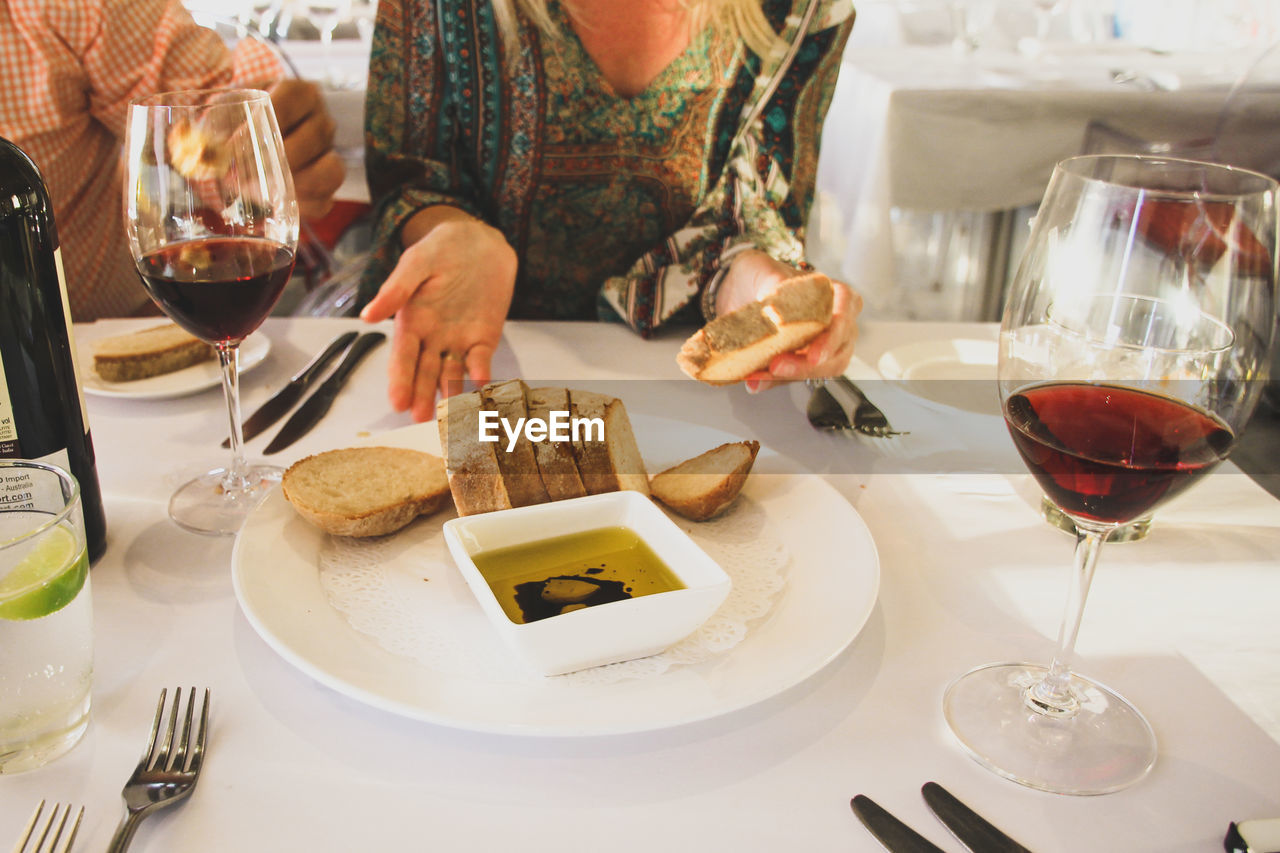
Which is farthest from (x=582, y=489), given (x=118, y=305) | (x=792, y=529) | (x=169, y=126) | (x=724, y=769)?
(x=118, y=305)

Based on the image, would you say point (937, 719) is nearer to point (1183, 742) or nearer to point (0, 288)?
point (1183, 742)

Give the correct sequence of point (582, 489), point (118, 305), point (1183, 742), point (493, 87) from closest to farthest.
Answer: point (1183, 742)
point (582, 489)
point (493, 87)
point (118, 305)

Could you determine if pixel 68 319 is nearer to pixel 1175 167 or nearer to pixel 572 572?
pixel 572 572

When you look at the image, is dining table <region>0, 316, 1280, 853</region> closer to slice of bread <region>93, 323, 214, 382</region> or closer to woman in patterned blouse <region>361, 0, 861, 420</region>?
slice of bread <region>93, 323, 214, 382</region>

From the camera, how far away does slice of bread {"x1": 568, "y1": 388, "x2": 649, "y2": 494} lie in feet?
3.01

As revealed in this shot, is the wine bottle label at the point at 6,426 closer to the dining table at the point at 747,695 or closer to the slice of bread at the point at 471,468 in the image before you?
the dining table at the point at 747,695

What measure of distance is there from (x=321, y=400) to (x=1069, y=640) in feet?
2.95

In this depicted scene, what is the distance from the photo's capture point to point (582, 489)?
0.91 m

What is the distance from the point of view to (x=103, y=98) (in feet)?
5.80

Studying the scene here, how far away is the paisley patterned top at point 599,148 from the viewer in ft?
5.07

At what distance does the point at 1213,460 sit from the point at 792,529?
0.37 meters

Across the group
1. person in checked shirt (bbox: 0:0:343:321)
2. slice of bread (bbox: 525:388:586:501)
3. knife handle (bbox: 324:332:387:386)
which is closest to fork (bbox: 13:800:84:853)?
slice of bread (bbox: 525:388:586:501)

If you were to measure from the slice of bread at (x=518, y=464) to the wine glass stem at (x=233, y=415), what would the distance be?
0.26 meters

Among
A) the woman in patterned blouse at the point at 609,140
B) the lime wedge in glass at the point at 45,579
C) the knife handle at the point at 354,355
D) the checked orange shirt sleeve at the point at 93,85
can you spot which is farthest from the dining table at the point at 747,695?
the checked orange shirt sleeve at the point at 93,85
